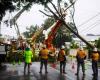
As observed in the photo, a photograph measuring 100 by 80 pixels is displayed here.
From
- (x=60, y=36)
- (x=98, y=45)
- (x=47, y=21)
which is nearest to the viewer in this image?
(x=98, y=45)

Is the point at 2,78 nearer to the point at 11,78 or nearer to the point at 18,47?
the point at 11,78

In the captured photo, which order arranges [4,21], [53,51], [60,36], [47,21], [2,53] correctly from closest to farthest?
[4,21] → [2,53] → [53,51] → [60,36] → [47,21]

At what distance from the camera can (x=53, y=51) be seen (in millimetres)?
38344

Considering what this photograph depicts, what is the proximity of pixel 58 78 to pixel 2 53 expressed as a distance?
15236 mm

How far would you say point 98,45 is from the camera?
48.1 m

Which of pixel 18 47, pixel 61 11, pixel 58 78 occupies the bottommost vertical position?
pixel 58 78

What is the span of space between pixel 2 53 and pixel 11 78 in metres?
14.8

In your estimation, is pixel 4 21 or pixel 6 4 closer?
pixel 6 4

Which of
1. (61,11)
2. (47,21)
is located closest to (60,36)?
(47,21)

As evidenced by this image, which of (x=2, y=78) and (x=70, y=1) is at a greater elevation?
(x=70, y=1)

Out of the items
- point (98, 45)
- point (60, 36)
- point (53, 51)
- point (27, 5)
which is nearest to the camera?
point (27, 5)

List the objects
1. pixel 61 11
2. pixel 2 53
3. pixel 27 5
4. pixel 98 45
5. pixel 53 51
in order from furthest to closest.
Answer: pixel 98 45, pixel 61 11, pixel 53 51, pixel 2 53, pixel 27 5

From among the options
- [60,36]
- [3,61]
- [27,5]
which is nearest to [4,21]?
[27,5]

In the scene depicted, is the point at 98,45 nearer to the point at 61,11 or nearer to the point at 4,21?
→ the point at 61,11
